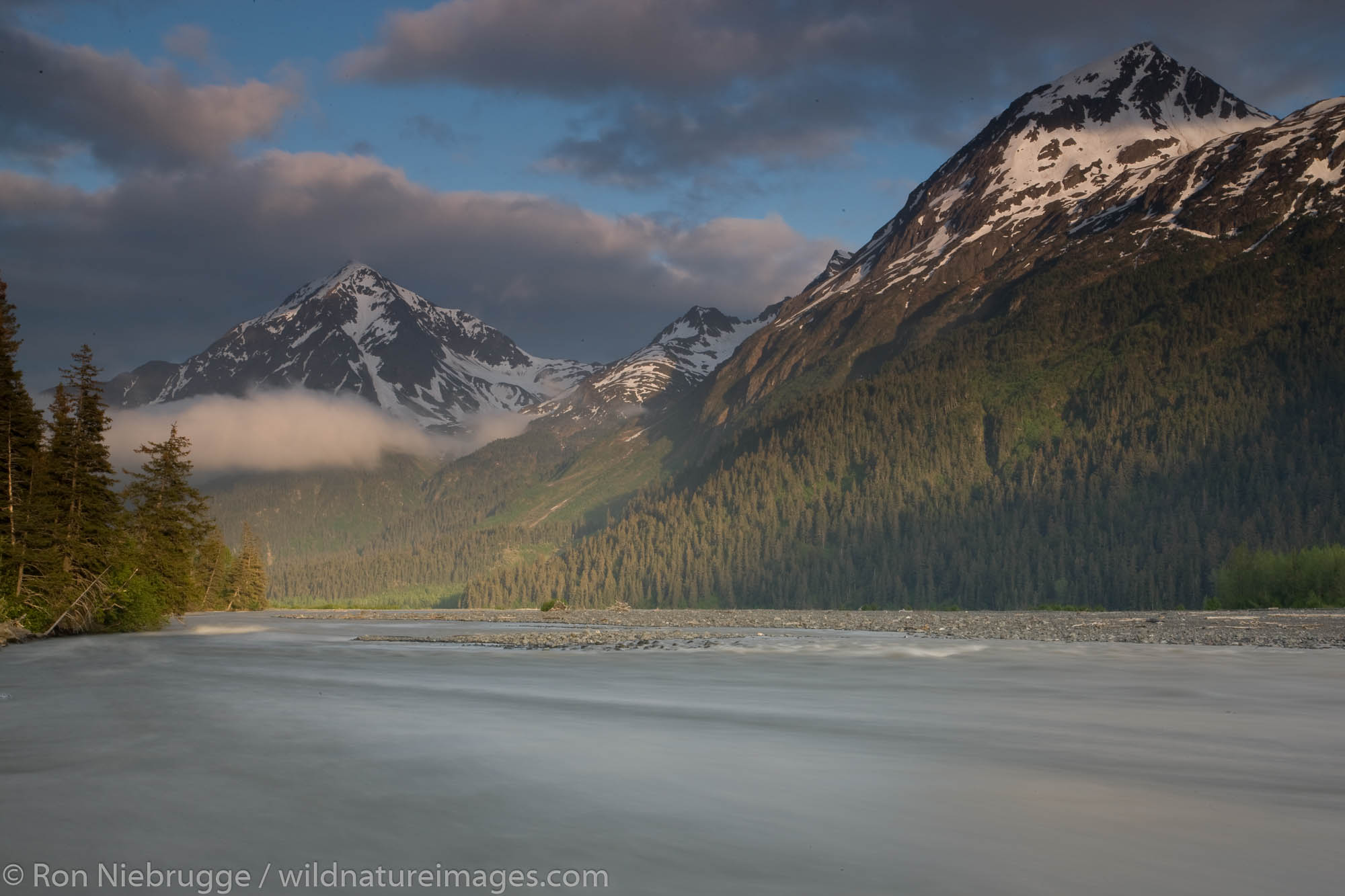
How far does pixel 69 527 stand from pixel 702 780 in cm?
5461

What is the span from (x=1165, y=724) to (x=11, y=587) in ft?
186

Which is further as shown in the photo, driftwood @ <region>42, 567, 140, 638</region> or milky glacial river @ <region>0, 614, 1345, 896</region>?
driftwood @ <region>42, 567, 140, 638</region>

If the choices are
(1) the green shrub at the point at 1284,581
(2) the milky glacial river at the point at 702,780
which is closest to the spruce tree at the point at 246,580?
(2) the milky glacial river at the point at 702,780

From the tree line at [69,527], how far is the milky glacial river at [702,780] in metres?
22.1

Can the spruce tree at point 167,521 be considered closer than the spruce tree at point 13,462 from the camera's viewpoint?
No

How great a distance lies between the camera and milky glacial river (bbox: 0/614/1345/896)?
12148 mm

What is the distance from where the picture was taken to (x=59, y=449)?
60094mm

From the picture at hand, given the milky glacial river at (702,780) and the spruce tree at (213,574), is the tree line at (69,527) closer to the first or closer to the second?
the milky glacial river at (702,780)

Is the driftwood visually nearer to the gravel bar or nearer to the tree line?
the tree line

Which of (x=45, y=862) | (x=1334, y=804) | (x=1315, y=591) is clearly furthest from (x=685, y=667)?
(x=1315, y=591)

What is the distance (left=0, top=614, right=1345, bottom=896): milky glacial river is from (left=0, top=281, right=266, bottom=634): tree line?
22059 millimetres

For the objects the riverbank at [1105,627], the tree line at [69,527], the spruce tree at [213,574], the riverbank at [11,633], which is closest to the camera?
the riverbank at [11,633]

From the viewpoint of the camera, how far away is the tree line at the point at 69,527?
53531mm

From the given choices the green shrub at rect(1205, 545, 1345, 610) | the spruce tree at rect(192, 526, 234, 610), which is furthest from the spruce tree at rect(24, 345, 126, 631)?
the green shrub at rect(1205, 545, 1345, 610)
